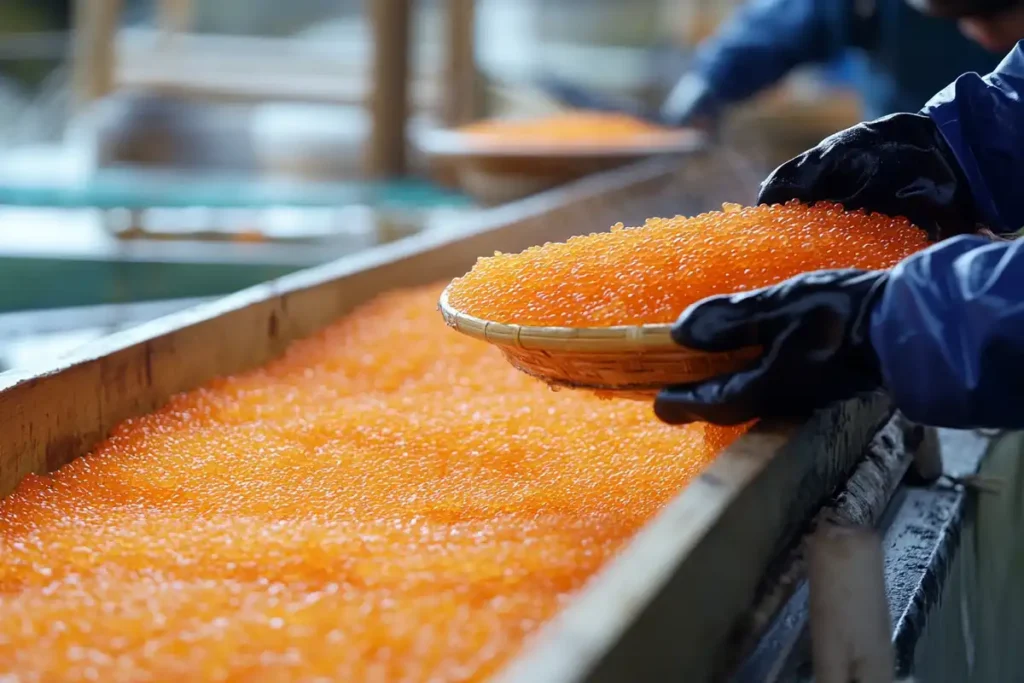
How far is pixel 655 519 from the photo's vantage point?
0.74 m

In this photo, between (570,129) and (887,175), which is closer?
(887,175)

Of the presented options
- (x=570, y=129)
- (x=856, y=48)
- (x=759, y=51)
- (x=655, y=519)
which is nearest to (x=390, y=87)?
(x=570, y=129)

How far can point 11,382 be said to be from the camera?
3.56 feet

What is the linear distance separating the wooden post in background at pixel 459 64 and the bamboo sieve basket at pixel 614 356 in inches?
132

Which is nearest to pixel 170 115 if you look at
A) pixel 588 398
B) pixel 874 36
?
pixel 874 36

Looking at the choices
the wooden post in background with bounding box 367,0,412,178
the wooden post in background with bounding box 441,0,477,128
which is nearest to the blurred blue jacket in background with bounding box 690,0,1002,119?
the wooden post in background with bounding box 441,0,477,128

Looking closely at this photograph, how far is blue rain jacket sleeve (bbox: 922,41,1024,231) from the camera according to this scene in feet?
4.11

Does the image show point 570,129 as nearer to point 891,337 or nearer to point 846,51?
point 846,51

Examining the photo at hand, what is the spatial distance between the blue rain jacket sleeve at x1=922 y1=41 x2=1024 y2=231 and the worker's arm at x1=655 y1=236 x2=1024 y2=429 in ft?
1.30

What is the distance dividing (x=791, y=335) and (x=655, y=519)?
24 centimetres

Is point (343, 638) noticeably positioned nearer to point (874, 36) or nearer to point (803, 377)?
point (803, 377)

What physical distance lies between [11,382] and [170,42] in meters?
3.74

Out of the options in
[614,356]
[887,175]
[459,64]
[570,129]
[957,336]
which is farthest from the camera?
[459,64]

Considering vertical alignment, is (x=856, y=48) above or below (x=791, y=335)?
above
